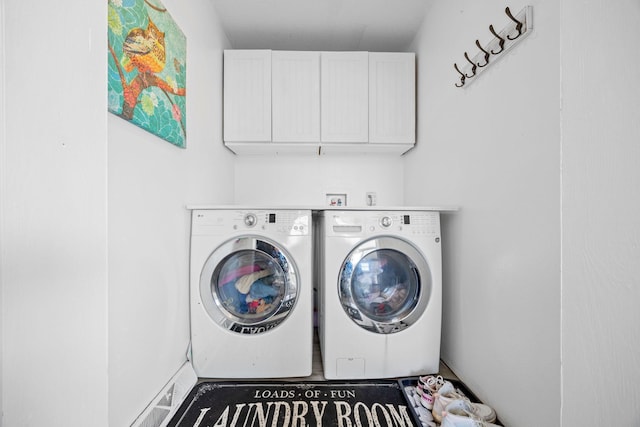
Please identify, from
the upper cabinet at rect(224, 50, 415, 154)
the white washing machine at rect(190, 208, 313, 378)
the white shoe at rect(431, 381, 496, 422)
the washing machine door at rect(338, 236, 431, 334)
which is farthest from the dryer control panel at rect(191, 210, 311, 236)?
the white shoe at rect(431, 381, 496, 422)

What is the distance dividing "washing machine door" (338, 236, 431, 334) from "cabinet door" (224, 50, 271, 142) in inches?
46.8

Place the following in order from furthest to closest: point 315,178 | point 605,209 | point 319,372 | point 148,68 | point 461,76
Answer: point 315,178 < point 319,372 < point 461,76 < point 148,68 < point 605,209

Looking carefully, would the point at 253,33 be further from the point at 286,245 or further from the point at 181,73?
the point at 286,245

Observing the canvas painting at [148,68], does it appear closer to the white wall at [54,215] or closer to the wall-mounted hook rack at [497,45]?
the white wall at [54,215]

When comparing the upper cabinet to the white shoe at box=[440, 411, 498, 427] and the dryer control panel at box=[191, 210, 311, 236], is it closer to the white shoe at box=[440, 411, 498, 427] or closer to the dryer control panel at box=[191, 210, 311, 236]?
the dryer control panel at box=[191, 210, 311, 236]

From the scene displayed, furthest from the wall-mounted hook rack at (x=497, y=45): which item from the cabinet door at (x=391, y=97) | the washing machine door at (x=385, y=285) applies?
the washing machine door at (x=385, y=285)

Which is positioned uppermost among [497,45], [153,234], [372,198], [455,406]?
[497,45]

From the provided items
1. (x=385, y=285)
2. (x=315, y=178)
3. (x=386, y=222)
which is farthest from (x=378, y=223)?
(x=315, y=178)

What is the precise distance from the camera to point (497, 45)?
1.07 m

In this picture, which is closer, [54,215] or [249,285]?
[54,215]

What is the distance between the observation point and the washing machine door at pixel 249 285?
138 cm

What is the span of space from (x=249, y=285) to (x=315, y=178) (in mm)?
1201

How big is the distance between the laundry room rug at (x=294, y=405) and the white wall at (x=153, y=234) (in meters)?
0.21

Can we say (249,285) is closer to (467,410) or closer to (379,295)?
(379,295)
